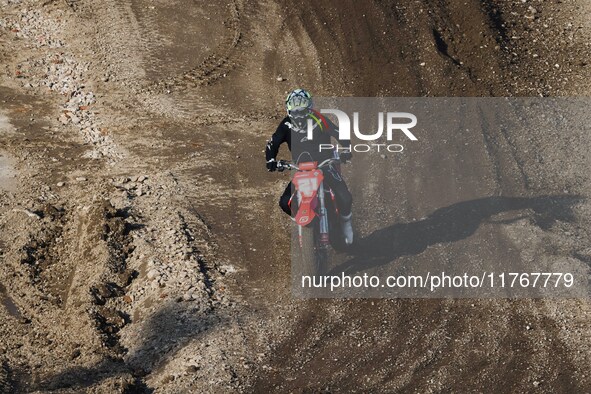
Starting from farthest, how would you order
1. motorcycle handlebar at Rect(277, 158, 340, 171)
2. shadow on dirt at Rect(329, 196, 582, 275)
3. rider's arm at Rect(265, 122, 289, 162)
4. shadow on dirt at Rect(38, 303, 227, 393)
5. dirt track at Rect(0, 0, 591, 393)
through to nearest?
shadow on dirt at Rect(329, 196, 582, 275)
rider's arm at Rect(265, 122, 289, 162)
motorcycle handlebar at Rect(277, 158, 340, 171)
dirt track at Rect(0, 0, 591, 393)
shadow on dirt at Rect(38, 303, 227, 393)

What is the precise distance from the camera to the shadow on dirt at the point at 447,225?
13500mm

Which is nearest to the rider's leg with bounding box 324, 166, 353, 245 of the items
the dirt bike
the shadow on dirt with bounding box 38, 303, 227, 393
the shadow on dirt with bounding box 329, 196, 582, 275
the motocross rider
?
the motocross rider

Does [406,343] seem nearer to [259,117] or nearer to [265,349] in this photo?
[265,349]

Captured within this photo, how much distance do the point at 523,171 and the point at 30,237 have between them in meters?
7.07

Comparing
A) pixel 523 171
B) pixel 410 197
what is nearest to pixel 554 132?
pixel 523 171

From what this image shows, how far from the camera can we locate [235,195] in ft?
49.0

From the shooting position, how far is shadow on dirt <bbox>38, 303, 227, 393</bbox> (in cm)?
1091

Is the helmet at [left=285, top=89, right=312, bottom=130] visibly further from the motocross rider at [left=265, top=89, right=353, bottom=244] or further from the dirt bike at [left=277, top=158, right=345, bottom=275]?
the dirt bike at [left=277, top=158, right=345, bottom=275]

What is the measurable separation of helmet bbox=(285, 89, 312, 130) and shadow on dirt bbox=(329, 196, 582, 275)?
6.61 feet

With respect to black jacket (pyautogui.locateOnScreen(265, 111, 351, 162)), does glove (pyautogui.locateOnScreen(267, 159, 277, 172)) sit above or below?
below

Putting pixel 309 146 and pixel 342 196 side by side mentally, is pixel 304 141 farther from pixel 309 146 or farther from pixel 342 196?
pixel 342 196

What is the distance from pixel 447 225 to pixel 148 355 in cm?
472

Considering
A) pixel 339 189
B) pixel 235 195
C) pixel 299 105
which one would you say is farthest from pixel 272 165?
pixel 235 195

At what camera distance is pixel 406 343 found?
1180 centimetres
